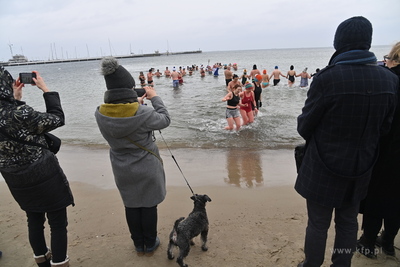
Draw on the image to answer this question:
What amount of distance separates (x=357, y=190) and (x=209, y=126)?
7.79 meters

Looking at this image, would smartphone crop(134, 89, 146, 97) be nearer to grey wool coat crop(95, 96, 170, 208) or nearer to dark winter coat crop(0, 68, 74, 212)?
grey wool coat crop(95, 96, 170, 208)

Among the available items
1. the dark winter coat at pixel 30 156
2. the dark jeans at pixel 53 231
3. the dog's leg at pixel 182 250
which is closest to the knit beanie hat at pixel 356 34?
the dog's leg at pixel 182 250

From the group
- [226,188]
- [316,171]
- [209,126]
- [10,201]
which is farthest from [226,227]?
[209,126]

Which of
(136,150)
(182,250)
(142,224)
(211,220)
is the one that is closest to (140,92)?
(136,150)

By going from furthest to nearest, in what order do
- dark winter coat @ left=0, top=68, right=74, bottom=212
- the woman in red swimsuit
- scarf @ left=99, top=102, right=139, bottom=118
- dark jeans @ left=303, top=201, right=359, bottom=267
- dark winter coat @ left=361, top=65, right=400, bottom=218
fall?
1. the woman in red swimsuit
2. scarf @ left=99, top=102, right=139, bottom=118
3. dark winter coat @ left=361, top=65, right=400, bottom=218
4. dark jeans @ left=303, top=201, right=359, bottom=267
5. dark winter coat @ left=0, top=68, right=74, bottom=212

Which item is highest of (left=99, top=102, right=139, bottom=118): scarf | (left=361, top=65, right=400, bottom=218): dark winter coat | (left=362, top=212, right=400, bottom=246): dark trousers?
(left=99, top=102, right=139, bottom=118): scarf

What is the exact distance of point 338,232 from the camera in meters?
2.14

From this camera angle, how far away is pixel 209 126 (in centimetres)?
966

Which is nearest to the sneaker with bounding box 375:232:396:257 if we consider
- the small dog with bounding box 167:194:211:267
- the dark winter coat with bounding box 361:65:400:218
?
the dark winter coat with bounding box 361:65:400:218

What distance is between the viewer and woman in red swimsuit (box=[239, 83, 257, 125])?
28.3 feet

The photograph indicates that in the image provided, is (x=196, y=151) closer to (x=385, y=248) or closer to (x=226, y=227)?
(x=226, y=227)

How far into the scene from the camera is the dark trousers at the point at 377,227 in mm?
2436

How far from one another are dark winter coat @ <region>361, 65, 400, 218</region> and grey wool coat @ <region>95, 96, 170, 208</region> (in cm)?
187

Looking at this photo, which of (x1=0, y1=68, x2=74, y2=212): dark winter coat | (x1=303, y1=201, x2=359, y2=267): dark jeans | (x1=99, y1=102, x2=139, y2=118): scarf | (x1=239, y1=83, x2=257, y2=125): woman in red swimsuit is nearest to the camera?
(x1=0, y1=68, x2=74, y2=212): dark winter coat
